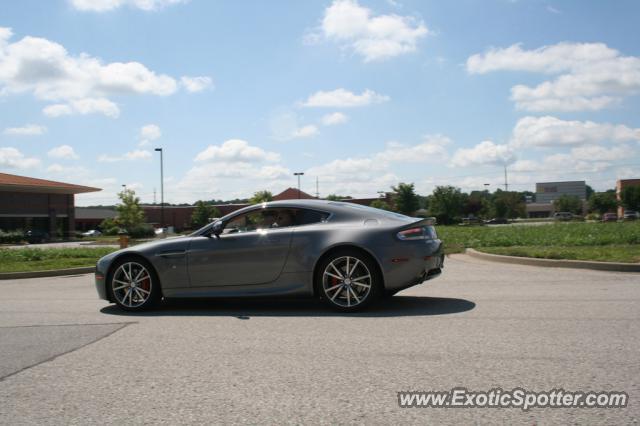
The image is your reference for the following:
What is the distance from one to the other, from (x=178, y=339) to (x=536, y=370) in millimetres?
3196

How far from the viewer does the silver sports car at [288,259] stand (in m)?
6.45

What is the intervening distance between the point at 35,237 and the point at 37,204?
7909 mm

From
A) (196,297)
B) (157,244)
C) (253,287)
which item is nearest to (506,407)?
(253,287)

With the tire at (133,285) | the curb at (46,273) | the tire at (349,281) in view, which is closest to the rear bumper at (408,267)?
the tire at (349,281)

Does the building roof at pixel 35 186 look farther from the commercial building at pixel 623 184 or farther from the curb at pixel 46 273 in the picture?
the commercial building at pixel 623 184

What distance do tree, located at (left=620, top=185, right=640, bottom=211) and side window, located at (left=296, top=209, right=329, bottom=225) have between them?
10061 cm

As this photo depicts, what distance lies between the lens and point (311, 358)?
434 cm

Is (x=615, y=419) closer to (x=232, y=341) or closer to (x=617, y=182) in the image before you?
(x=232, y=341)

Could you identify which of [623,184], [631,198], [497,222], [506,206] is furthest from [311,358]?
[623,184]

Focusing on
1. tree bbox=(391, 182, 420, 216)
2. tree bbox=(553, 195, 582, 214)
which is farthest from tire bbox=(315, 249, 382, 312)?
tree bbox=(553, 195, 582, 214)

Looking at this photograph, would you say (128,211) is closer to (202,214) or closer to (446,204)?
(202,214)

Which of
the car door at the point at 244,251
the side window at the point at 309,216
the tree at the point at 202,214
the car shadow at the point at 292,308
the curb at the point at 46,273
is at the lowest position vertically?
the curb at the point at 46,273

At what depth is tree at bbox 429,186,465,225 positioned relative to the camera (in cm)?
8677

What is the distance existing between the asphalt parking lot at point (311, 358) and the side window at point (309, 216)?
109 centimetres
